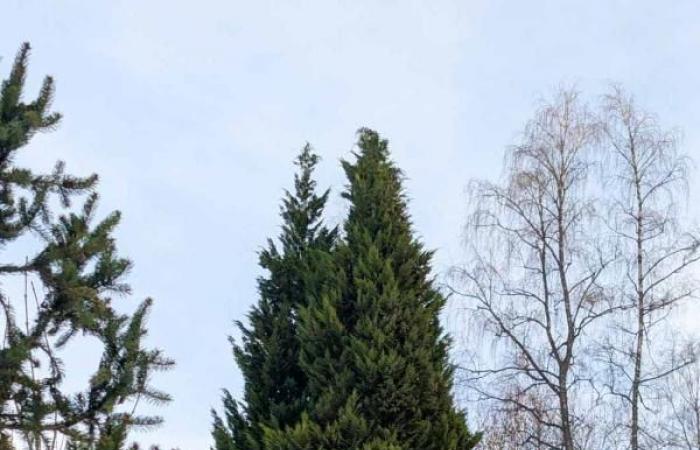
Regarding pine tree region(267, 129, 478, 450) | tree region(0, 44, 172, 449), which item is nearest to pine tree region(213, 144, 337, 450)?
pine tree region(267, 129, 478, 450)

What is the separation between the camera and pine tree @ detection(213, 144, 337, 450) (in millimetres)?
8250

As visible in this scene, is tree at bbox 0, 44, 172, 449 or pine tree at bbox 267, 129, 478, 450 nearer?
tree at bbox 0, 44, 172, 449

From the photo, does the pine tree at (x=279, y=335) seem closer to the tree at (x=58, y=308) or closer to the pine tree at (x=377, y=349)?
the pine tree at (x=377, y=349)

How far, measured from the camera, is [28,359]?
5168mm

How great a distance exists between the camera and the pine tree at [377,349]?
7.23m

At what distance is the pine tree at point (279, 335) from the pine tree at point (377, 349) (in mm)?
445

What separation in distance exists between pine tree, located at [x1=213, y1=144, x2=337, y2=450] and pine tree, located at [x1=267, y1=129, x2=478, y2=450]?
445mm

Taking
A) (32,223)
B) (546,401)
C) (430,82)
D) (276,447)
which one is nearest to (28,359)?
(32,223)

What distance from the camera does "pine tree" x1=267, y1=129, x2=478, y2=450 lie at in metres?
A: 7.23

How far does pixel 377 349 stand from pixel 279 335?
155 cm

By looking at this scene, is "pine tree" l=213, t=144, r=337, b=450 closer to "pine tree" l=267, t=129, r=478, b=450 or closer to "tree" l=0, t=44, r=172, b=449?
"pine tree" l=267, t=129, r=478, b=450

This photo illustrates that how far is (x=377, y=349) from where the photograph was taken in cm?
746

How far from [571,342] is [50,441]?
8.25 metres

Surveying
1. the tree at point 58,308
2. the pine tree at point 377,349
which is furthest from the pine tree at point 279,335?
the tree at point 58,308
